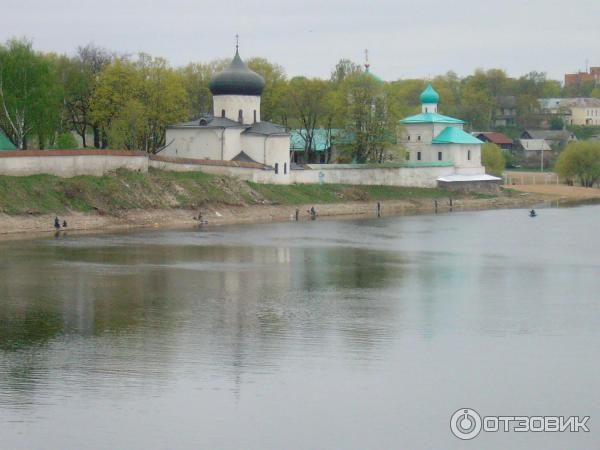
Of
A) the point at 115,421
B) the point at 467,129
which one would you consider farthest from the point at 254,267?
the point at 467,129

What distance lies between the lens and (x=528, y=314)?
Answer: 23.8 meters

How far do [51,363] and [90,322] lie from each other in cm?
367

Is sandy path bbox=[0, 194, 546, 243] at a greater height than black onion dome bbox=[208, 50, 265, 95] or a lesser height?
lesser

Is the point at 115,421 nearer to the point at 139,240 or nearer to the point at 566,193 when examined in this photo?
the point at 139,240

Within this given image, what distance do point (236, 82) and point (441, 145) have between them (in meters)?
12.8

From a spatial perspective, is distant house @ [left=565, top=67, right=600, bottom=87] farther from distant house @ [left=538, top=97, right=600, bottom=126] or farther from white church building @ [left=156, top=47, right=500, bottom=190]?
white church building @ [left=156, top=47, right=500, bottom=190]

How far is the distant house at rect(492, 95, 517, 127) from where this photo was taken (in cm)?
10331

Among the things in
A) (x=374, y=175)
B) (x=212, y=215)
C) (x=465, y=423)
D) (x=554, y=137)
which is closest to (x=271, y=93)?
(x=374, y=175)

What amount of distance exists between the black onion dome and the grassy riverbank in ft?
15.6

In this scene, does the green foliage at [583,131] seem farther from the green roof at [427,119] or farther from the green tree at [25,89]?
the green tree at [25,89]

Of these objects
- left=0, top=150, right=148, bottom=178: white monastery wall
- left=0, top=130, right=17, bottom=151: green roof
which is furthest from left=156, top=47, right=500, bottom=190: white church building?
left=0, top=130, right=17, bottom=151: green roof

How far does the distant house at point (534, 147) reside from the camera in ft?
287

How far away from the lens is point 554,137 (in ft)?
304

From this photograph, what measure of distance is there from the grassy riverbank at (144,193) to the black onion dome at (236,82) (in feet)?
15.6
